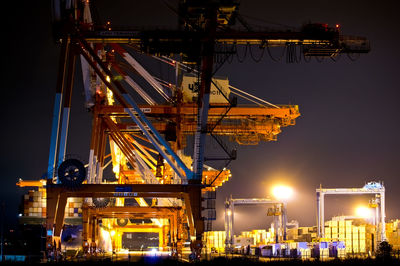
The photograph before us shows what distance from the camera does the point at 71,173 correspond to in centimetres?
2972

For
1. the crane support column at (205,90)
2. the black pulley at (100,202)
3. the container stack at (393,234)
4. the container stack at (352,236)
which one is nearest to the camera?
the crane support column at (205,90)

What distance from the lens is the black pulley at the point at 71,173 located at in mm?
29562

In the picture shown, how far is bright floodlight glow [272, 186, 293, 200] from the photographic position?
68.2 metres

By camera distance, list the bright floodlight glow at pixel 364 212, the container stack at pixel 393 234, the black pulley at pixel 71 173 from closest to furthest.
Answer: the black pulley at pixel 71 173 < the container stack at pixel 393 234 < the bright floodlight glow at pixel 364 212

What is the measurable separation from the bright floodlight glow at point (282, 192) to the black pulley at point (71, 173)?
1640 inches

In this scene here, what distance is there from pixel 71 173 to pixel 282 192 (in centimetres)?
4234

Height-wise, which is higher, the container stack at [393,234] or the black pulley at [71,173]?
the black pulley at [71,173]

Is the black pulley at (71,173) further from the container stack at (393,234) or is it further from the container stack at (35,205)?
the container stack at (393,234)

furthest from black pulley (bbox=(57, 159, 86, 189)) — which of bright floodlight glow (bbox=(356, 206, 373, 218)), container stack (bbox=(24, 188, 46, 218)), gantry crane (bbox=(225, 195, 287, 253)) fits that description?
bright floodlight glow (bbox=(356, 206, 373, 218))

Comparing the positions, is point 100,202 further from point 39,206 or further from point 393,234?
point 393,234

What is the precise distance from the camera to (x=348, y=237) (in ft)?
187

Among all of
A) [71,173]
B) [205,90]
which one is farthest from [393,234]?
[71,173]

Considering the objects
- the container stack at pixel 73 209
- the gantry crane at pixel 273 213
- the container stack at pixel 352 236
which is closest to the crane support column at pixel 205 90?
the container stack at pixel 73 209

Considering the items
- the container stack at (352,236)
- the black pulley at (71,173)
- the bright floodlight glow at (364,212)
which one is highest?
the bright floodlight glow at (364,212)
